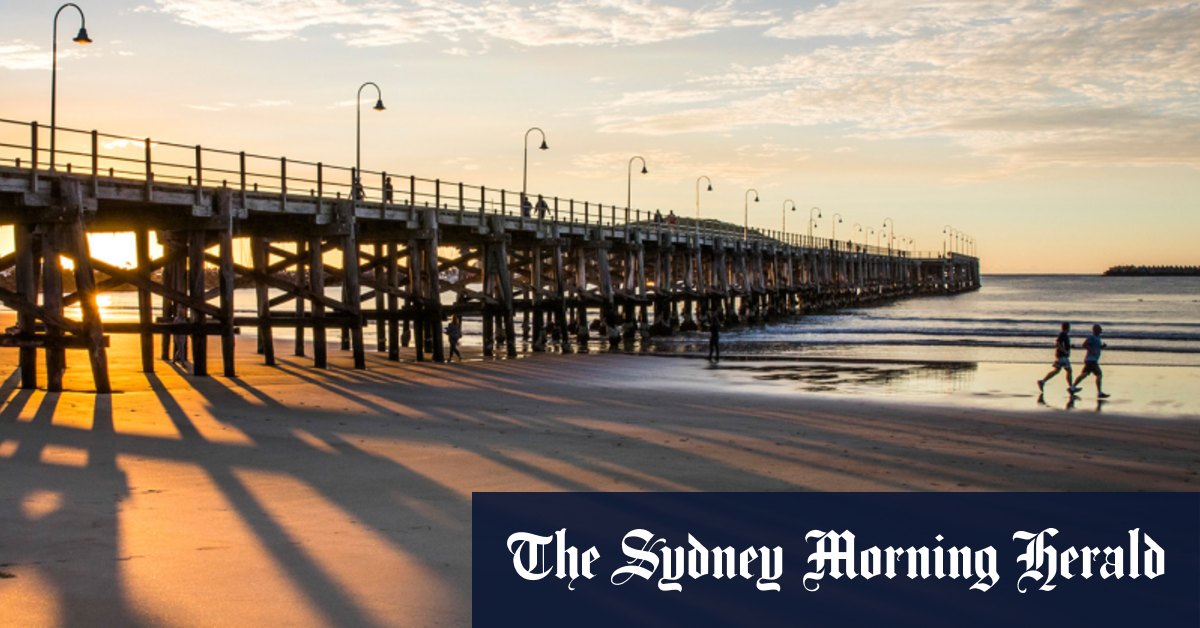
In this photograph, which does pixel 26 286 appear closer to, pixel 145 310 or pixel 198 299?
pixel 198 299

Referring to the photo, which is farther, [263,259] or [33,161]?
[263,259]

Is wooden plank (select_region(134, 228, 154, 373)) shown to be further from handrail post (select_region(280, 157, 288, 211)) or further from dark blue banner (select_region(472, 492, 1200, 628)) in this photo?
dark blue banner (select_region(472, 492, 1200, 628))

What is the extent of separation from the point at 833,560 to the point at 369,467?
544 cm

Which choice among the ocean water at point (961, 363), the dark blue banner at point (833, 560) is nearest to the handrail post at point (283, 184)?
the ocean water at point (961, 363)

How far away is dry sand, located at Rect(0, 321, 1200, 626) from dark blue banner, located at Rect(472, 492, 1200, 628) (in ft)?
1.82

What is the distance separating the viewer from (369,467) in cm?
1184

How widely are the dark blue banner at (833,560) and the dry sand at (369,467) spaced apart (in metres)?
0.55

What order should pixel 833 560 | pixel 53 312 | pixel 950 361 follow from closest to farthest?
pixel 833 560, pixel 53 312, pixel 950 361

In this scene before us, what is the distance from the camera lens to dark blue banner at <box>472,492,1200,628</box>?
7035mm

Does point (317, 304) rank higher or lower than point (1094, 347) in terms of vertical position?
higher

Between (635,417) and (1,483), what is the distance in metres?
9.03

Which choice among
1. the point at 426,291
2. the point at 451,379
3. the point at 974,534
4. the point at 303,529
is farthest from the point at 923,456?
the point at 426,291

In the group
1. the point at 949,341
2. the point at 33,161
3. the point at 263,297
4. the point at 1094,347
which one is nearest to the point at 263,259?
the point at 263,297

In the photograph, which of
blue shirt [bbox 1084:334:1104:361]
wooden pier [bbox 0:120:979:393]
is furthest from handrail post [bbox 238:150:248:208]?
blue shirt [bbox 1084:334:1104:361]
